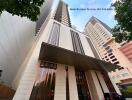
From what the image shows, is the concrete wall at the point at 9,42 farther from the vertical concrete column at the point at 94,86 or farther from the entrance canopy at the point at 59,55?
the vertical concrete column at the point at 94,86

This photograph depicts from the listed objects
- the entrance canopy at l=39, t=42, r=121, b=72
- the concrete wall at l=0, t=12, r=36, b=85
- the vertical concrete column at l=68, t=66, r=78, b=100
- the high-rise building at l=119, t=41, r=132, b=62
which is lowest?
the vertical concrete column at l=68, t=66, r=78, b=100

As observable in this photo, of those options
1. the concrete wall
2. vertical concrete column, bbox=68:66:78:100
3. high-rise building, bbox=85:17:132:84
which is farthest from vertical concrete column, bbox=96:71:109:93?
high-rise building, bbox=85:17:132:84

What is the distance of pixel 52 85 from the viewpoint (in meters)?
8.92

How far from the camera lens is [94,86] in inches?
438

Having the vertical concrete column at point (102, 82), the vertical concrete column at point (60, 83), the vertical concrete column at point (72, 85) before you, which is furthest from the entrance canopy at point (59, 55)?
the vertical concrete column at point (102, 82)

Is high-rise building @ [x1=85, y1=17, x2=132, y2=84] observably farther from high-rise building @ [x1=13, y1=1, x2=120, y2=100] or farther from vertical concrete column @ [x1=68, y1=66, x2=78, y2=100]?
vertical concrete column @ [x1=68, y1=66, x2=78, y2=100]

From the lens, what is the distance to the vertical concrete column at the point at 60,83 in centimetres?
832

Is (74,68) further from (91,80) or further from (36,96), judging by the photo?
(36,96)

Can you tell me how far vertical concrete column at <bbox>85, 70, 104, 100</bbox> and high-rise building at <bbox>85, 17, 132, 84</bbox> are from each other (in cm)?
1799

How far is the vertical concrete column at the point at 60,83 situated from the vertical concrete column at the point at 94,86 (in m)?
3.86

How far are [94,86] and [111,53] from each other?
150 ft

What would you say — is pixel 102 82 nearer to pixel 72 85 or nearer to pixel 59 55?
pixel 72 85

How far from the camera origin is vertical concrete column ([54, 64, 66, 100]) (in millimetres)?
8320

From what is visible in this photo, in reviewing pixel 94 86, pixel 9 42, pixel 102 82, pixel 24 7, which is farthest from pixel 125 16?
A: pixel 9 42
